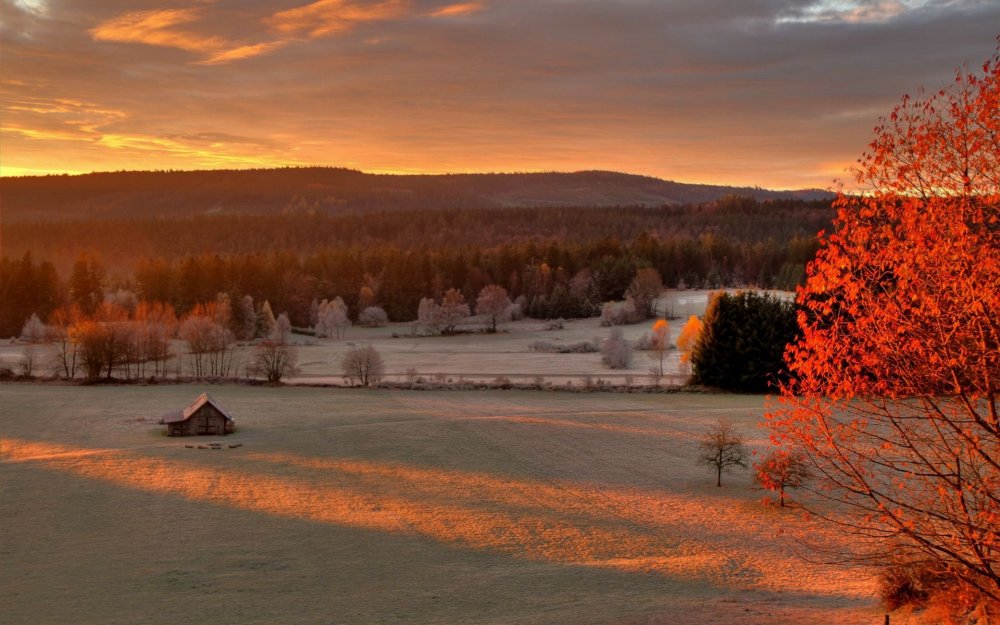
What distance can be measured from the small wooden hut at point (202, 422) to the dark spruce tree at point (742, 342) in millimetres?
36332

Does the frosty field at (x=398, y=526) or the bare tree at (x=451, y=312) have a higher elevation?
the bare tree at (x=451, y=312)

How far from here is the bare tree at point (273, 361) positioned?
65.6m

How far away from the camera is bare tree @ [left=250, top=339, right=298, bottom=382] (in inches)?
2584

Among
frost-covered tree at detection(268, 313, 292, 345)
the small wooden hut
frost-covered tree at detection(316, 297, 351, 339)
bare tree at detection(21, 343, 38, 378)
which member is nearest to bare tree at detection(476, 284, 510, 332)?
frost-covered tree at detection(316, 297, 351, 339)

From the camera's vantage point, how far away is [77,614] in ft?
70.2

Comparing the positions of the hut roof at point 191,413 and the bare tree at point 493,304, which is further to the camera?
the bare tree at point 493,304

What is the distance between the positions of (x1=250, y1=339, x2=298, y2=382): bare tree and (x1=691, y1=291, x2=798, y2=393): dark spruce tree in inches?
1331

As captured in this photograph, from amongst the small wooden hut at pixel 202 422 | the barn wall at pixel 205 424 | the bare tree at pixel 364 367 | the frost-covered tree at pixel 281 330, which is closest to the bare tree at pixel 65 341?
the frost-covered tree at pixel 281 330

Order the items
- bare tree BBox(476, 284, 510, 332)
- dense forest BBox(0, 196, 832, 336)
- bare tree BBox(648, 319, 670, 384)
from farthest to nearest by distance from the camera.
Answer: bare tree BBox(476, 284, 510, 332) < dense forest BBox(0, 196, 832, 336) < bare tree BBox(648, 319, 670, 384)

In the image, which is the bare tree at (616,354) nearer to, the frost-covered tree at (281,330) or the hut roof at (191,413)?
the hut roof at (191,413)

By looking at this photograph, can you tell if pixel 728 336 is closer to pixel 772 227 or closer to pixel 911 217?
pixel 911 217

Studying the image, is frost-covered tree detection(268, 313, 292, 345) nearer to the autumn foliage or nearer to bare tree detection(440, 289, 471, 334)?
bare tree detection(440, 289, 471, 334)

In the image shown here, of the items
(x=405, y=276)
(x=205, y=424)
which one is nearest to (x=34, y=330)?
(x=405, y=276)

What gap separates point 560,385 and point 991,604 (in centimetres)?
4983
